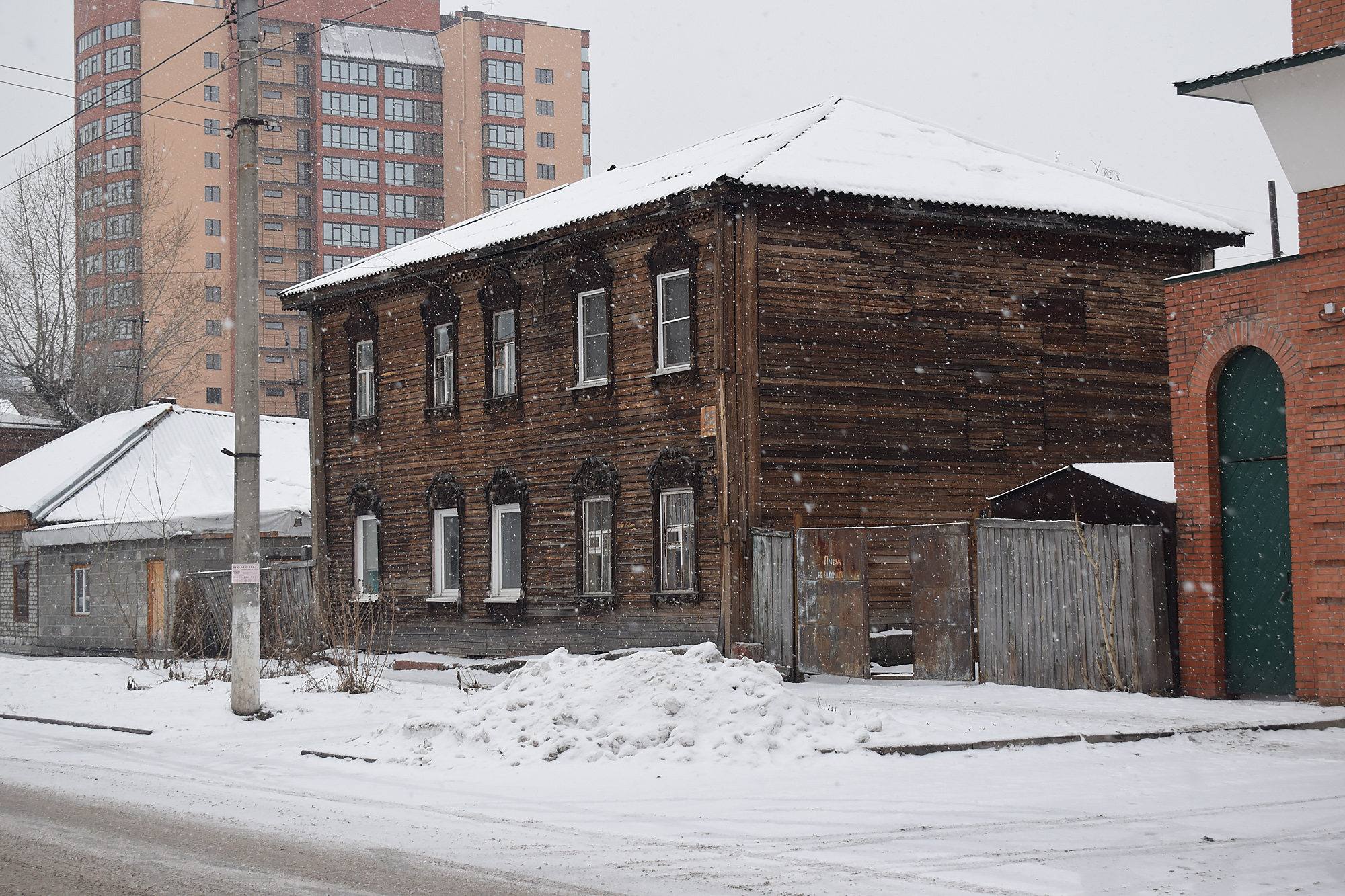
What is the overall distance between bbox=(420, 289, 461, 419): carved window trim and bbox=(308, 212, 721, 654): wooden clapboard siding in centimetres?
16

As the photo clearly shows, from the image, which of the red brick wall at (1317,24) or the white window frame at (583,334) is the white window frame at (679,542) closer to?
the white window frame at (583,334)

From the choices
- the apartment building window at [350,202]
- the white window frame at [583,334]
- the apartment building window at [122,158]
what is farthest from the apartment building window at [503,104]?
the white window frame at [583,334]

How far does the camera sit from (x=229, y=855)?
8336 millimetres

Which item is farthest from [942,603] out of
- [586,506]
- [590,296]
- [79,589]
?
[79,589]

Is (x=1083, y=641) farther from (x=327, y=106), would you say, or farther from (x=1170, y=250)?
(x=327, y=106)

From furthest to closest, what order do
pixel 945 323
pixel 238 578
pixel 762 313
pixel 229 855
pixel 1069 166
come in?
pixel 1069 166 → pixel 945 323 → pixel 762 313 → pixel 238 578 → pixel 229 855

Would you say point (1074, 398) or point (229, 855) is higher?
point (1074, 398)

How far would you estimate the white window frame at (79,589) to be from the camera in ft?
114

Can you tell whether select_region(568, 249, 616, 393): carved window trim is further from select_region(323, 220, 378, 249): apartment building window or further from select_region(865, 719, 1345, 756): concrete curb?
select_region(323, 220, 378, 249): apartment building window

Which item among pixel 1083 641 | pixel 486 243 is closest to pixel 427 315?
pixel 486 243

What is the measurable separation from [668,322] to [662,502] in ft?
9.45

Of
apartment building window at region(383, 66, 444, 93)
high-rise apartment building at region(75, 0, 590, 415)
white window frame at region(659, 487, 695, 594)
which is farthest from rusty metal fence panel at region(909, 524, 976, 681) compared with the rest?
apartment building window at region(383, 66, 444, 93)

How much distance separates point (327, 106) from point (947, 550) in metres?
91.3

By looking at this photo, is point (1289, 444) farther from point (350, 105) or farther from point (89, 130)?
point (89, 130)
